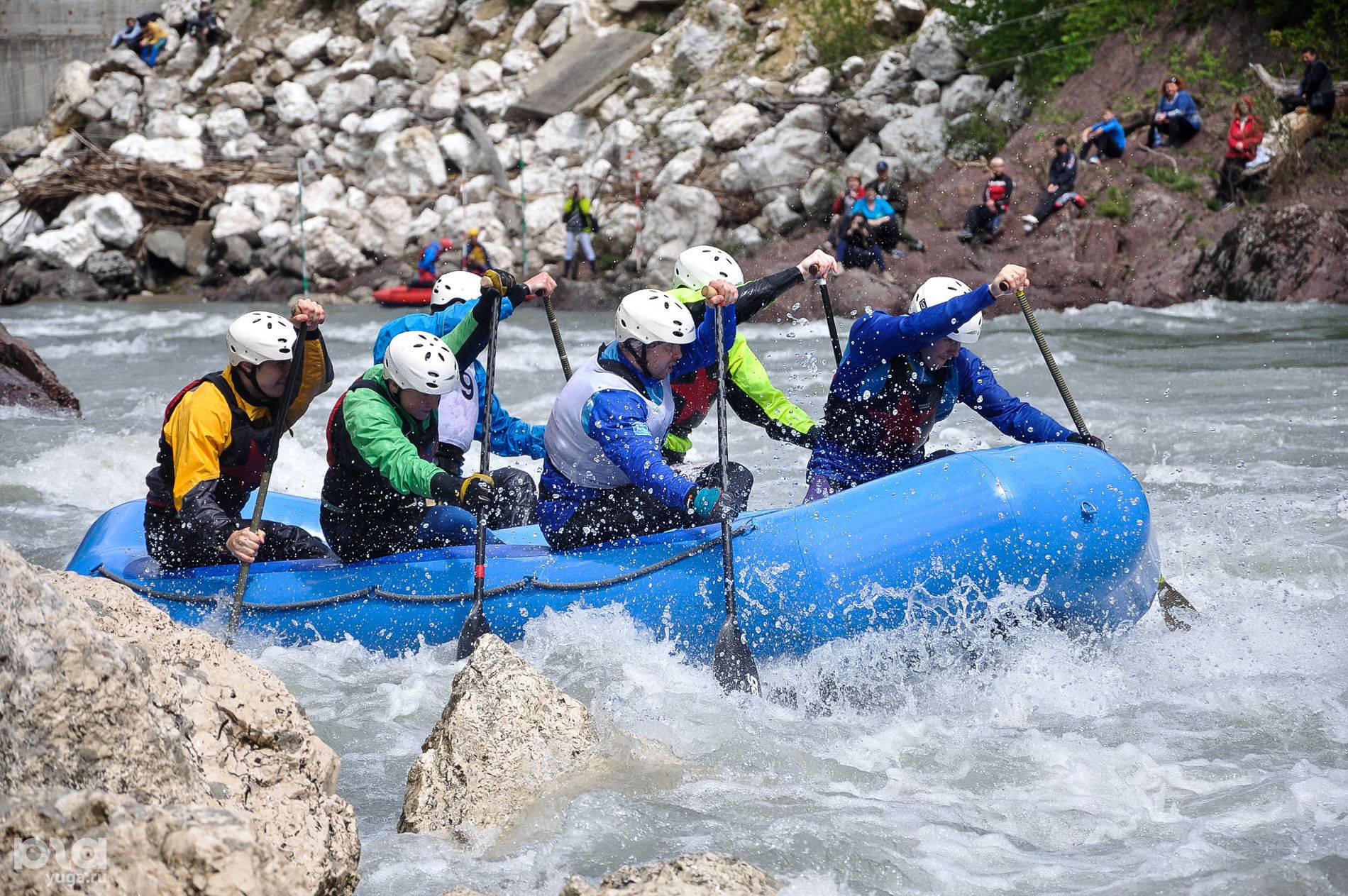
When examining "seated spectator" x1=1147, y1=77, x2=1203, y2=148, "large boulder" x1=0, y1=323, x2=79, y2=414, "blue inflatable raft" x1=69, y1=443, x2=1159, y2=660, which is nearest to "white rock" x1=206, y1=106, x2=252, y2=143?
"large boulder" x1=0, y1=323, x2=79, y2=414

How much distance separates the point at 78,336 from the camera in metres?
16.3

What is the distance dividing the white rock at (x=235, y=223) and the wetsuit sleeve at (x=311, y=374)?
56.4 ft

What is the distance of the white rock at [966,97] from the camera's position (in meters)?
18.2

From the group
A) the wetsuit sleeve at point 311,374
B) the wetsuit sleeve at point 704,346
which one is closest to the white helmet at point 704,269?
the wetsuit sleeve at point 704,346

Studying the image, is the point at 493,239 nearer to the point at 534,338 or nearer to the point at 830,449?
the point at 534,338

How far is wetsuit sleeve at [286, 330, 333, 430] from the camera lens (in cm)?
530

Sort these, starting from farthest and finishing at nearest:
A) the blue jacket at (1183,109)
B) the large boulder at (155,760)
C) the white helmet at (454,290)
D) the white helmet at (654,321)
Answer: the blue jacket at (1183,109) < the white helmet at (454,290) < the white helmet at (654,321) < the large boulder at (155,760)

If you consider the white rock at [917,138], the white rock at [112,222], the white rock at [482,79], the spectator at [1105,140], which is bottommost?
the white rock at [112,222]

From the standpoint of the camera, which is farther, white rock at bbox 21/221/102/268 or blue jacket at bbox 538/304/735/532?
white rock at bbox 21/221/102/268

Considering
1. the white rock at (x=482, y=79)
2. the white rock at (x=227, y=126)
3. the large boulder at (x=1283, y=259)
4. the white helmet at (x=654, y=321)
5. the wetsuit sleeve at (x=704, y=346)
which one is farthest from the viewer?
the white rock at (x=227, y=126)

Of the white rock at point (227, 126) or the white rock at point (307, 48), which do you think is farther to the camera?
the white rock at point (307, 48)

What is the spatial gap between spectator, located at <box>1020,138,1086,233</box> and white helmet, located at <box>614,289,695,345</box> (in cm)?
1154

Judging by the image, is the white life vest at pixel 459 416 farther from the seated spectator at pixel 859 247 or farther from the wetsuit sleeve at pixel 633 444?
the seated spectator at pixel 859 247

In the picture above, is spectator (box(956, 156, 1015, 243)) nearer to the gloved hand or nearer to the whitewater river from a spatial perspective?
the whitewater river
